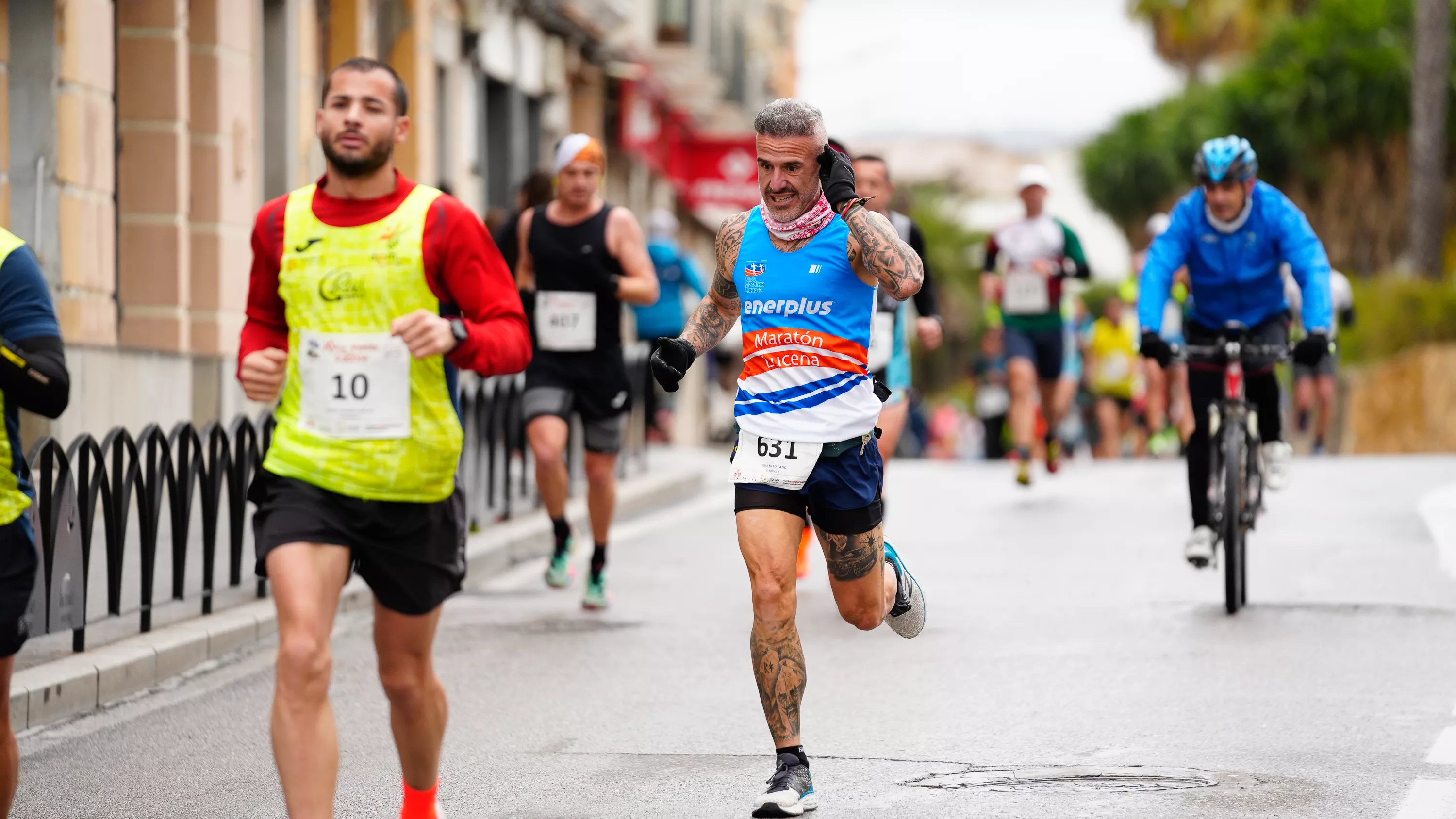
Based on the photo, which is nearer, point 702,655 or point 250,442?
point 702,655

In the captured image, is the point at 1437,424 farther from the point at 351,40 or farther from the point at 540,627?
the point at 540,627

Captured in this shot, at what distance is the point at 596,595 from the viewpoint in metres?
10.4

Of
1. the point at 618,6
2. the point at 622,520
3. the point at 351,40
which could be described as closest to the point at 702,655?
the point at 622,520

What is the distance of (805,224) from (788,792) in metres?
1.54

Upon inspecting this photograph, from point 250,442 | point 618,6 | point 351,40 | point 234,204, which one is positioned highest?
point 618,6

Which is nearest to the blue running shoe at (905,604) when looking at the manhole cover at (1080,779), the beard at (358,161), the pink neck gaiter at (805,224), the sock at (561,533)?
the manhole cover at (1080,779)

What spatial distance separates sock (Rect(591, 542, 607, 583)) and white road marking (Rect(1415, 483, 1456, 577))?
4.23 meters

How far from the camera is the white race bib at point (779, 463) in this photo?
20.4ft

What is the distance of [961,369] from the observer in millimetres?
81312

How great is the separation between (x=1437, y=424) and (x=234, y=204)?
47.2 ft

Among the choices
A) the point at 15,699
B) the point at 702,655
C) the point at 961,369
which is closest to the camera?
the point at 15,699

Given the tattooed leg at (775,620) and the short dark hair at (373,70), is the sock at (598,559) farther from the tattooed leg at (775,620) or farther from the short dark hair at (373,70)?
the short dark hair at (373,70)

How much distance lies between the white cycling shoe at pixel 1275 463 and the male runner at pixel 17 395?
6.71m

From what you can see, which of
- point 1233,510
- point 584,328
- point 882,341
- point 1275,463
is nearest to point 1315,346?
point 1233,510
